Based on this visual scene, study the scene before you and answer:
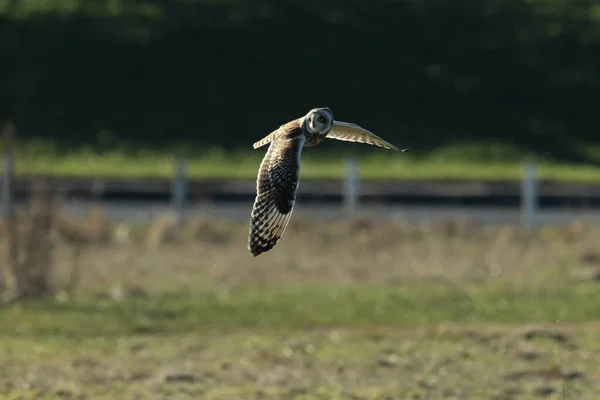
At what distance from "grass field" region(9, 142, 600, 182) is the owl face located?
2647cm

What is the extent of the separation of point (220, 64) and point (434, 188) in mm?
17696

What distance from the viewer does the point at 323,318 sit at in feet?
54.3

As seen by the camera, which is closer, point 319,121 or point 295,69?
point 319,121

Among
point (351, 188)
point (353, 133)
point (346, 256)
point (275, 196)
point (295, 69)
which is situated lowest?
point (346, 256)

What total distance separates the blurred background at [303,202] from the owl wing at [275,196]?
387 centimetres

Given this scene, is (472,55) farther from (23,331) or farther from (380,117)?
(23,331)

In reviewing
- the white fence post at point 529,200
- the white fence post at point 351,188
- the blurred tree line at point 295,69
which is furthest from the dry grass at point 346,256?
the blurred tree line at point 295,69

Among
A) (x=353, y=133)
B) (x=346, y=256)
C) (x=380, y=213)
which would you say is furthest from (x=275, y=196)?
(x=380, y=213)

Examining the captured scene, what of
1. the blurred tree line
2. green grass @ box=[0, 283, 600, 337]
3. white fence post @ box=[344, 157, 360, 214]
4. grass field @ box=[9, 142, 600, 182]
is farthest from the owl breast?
the blurred tree line

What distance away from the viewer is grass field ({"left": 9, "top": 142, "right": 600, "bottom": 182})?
116ft

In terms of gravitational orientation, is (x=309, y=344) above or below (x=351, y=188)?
below

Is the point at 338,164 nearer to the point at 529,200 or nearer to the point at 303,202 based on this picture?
the point at 303,202

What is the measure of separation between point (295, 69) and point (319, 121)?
122 feet

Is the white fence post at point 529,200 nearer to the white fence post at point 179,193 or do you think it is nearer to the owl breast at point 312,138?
the white fence post at point 179,193
